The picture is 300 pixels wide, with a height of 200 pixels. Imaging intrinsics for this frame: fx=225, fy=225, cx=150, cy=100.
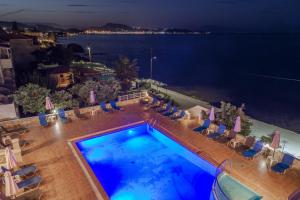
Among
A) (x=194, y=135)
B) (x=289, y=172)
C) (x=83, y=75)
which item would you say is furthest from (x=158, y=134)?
(x=83, y=75)

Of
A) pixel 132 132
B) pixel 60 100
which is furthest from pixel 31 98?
pixel 132 132

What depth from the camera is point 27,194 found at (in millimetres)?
6609

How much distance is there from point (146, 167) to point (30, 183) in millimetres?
4166

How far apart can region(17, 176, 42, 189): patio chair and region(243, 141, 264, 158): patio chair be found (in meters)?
7.35

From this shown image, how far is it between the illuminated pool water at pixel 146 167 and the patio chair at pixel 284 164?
2.13 metres

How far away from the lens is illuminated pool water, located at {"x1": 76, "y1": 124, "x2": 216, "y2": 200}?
7859 millimetres

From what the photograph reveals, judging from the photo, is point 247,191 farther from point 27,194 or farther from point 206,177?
point 27,194

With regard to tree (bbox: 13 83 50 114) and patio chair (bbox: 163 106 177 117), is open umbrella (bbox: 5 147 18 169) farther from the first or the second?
patio chair (bbox: 163 106 177 117)

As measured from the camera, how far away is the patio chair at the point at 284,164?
7701mm

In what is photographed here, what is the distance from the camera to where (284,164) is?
7.91m

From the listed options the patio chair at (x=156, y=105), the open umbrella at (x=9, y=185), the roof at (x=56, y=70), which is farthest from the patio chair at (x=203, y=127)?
the roof at (x=56, y=70)

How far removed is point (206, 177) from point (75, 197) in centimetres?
475

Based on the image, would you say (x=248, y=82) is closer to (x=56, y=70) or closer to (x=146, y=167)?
(x=56, y=70)

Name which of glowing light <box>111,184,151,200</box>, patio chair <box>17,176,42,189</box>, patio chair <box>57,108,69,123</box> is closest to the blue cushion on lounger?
glowing light <box>111,184,151,200</box>
